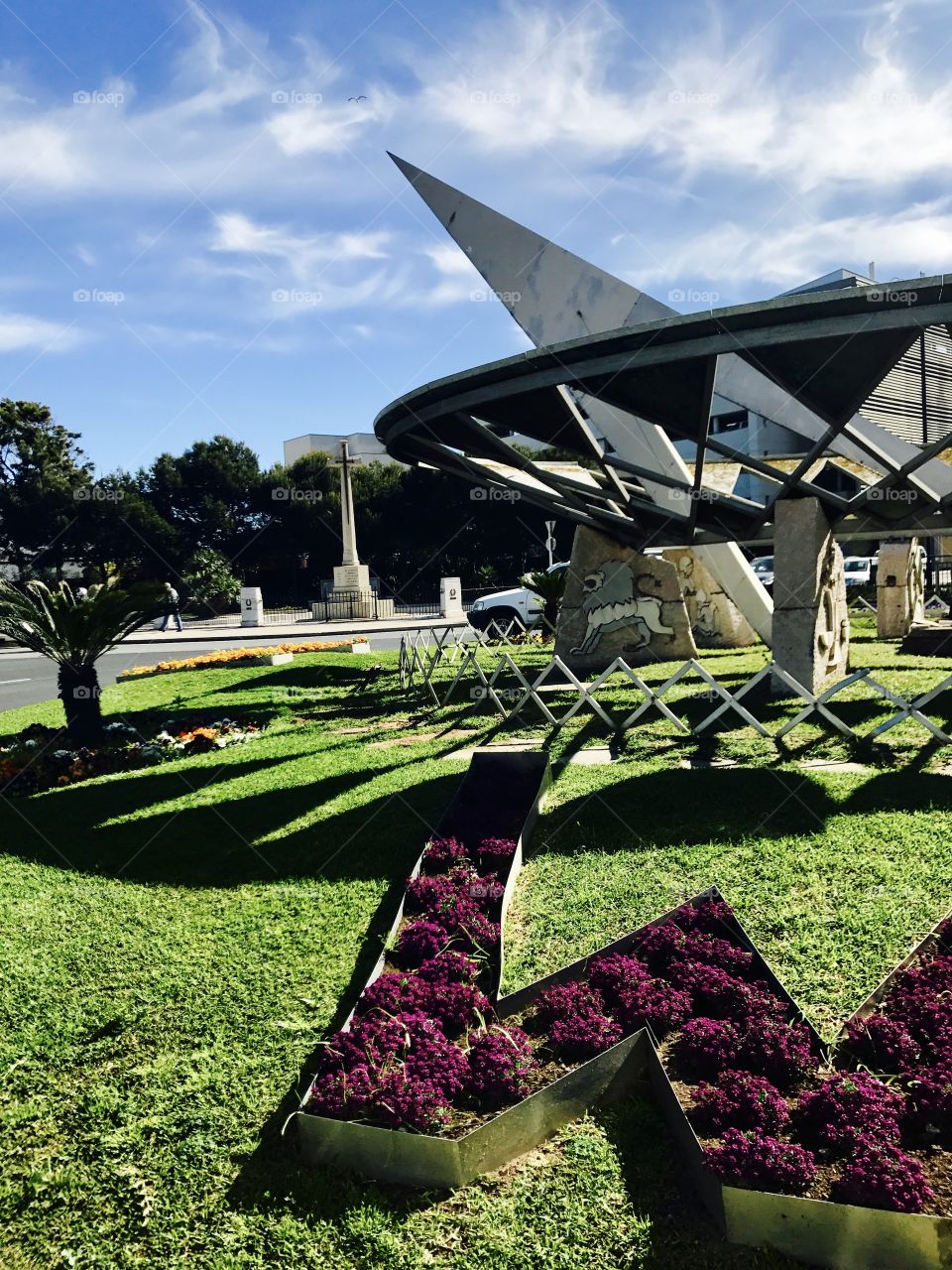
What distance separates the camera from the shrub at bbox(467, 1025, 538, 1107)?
184 inches

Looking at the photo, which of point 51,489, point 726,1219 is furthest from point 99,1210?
point 51,489

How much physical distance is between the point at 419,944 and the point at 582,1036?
1530 mm

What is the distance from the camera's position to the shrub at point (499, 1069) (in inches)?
184

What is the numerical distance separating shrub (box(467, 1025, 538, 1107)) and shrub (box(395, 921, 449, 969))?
111 cm

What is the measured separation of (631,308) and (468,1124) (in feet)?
44.5

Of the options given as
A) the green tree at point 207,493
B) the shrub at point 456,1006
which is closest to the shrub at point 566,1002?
the shrub at point 456,1006

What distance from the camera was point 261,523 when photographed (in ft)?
223

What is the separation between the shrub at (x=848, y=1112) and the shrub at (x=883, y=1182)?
113mm

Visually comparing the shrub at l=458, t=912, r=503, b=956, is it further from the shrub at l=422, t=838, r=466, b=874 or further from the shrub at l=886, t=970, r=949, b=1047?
the shrub at l=886, t=970, r=949, b=1047

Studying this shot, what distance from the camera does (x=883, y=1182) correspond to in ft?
11.8

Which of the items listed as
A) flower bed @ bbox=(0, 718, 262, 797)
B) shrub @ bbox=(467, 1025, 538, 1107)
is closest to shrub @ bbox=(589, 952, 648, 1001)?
shrub @ bbox=(467, 1025, 538, 1107)

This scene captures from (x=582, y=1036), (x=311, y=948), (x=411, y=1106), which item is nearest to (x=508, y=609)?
(x=311, y=948)

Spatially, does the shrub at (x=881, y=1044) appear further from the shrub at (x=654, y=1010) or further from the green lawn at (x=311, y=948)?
the shrub at (x=654, y=1010)

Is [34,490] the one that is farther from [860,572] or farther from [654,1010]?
[654,1010]
